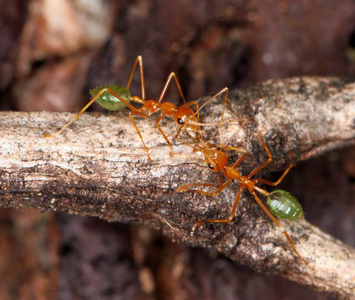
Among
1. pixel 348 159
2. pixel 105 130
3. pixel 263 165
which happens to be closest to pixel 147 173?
pixel 105 130

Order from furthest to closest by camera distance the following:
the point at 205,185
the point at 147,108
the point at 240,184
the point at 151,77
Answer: the point at 151,77 < the point at 147,108 < the point at 240,184 < the point at 205,185

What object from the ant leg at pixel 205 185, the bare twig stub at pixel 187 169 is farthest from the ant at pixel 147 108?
the ant leg at pixel 205 185

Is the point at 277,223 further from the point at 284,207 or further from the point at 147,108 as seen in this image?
the point at 147,108

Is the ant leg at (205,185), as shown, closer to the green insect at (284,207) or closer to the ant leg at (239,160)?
the ant leg at (239,160)

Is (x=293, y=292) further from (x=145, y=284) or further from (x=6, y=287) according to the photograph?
(x=6, y=287)

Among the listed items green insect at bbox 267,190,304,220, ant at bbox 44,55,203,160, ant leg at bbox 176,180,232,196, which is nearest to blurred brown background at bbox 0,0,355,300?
ant at bbox 44,55,203,160

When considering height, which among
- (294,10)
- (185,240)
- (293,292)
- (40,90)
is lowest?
(293,292)

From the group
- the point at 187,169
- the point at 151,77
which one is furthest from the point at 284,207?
the point at 151,77
